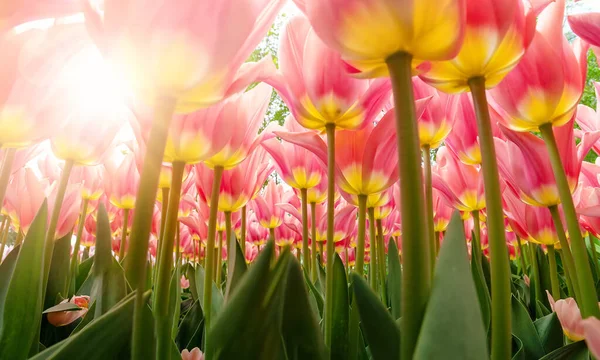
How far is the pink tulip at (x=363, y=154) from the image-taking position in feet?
1.82

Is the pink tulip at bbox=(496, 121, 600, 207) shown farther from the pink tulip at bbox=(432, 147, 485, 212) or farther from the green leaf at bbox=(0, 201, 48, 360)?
the green leaf at bbox=(0, 201, 48, 360)

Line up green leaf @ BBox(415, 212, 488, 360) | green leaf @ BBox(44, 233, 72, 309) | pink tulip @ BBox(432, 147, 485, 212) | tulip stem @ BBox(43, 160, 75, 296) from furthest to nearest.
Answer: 1. pink tulip @ BBox(432, 147, 485, 212)
2. green leaf @ BBox(44, 233, 72, 309)
3. tulip stem @ BBox(43, 160, 75, 296)
4. green leaf @ BBox(415, 212, 488, 360)

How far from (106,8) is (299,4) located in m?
0.18

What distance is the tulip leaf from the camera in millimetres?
491

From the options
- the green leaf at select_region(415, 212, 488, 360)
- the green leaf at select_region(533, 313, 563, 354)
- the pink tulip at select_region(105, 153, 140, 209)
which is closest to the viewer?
the green leaf at select_region(415, 212, 488, 360)

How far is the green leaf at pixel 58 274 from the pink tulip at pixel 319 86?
0.55 meters

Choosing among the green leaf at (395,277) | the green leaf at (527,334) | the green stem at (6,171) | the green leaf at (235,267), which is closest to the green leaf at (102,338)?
the green leaf at (235,267)

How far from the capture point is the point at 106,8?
0.31 meters

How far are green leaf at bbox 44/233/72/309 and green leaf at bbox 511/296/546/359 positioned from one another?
77cm

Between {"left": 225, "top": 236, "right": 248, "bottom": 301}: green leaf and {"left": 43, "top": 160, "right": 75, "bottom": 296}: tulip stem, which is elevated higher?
{"left": 43, "top": 160, "right": 75, "bottom": 296}: tulip stem

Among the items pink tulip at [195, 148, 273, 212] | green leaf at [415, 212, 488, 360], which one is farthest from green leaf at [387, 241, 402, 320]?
green leaf at [415, 212, 488, 360]

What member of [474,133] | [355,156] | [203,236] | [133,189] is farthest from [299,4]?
[133,189]

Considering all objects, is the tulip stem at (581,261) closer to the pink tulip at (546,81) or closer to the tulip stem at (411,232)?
the pink tulip at (546,81)

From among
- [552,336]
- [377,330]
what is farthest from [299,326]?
[552,336]
